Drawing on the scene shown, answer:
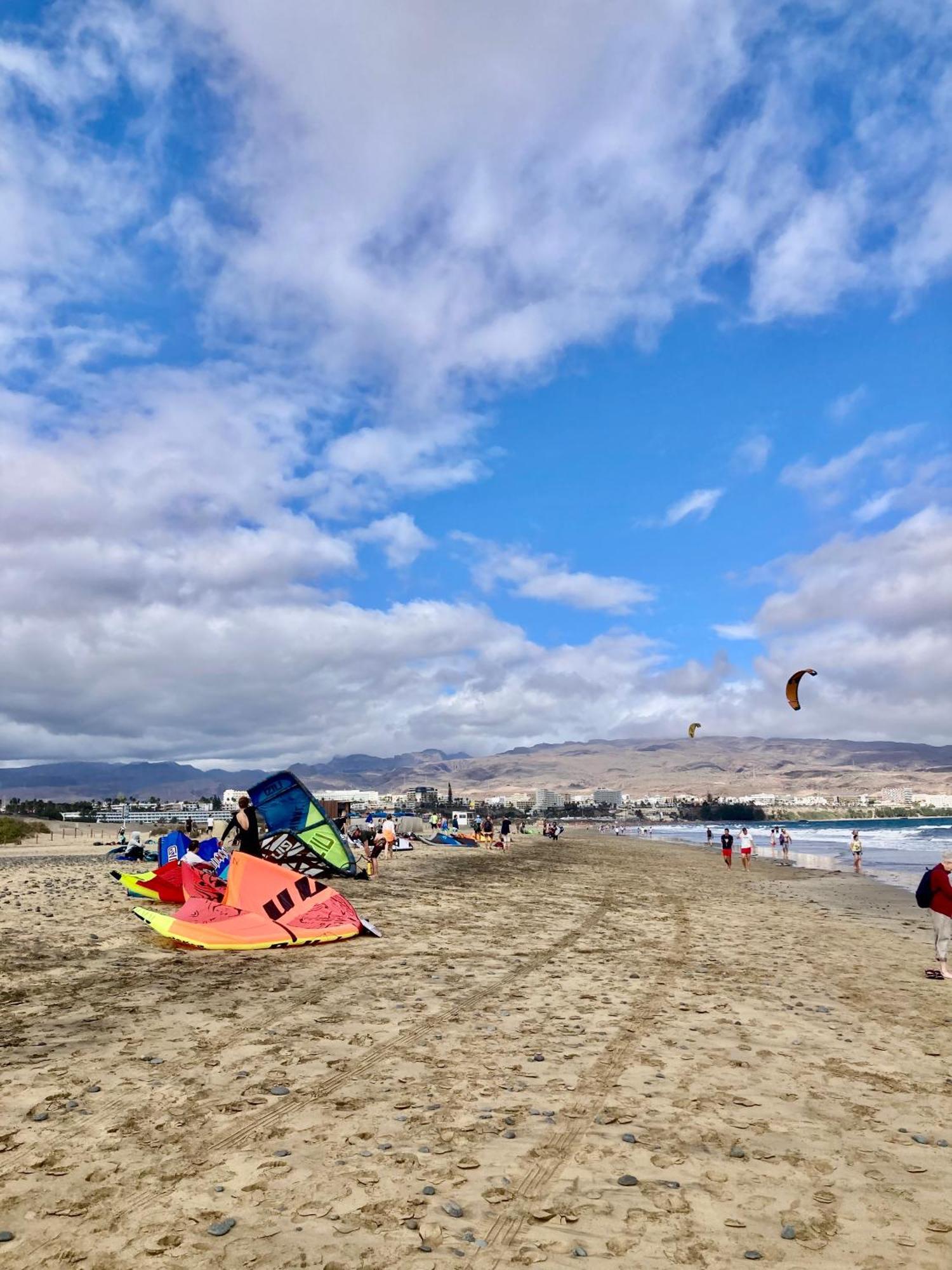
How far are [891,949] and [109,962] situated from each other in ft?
40.6

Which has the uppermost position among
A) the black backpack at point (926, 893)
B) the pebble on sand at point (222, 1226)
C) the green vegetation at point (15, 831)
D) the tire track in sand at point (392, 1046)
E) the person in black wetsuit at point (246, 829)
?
the person in black wetsuit at point (246, 829)

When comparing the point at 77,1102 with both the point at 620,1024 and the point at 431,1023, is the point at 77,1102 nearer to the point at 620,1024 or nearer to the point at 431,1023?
the point at 431,1023

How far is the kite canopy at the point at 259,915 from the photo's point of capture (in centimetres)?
1048

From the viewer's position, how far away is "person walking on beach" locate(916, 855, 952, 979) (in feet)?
33.8

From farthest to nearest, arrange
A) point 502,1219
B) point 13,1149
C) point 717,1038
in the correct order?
point 717,1038
point 13,1149
point 502,1219

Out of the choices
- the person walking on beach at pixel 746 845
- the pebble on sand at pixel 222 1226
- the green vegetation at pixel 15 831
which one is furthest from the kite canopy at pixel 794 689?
the green vegetation at pixel 15 831

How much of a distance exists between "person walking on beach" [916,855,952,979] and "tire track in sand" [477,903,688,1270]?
14.2 feet

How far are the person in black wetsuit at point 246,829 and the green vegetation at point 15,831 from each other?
52243 millimetres

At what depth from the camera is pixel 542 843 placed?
69625mm

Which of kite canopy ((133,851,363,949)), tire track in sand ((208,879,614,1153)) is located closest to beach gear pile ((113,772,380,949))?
kite canopy ((133,851,363,949))

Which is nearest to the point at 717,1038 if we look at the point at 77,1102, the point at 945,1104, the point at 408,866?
the point at 945,1104

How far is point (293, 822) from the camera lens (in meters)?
17.7

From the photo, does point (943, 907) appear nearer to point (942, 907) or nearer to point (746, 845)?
point (942, 907)

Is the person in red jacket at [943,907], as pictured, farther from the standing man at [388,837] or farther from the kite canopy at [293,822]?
the standing man at [388,837]
